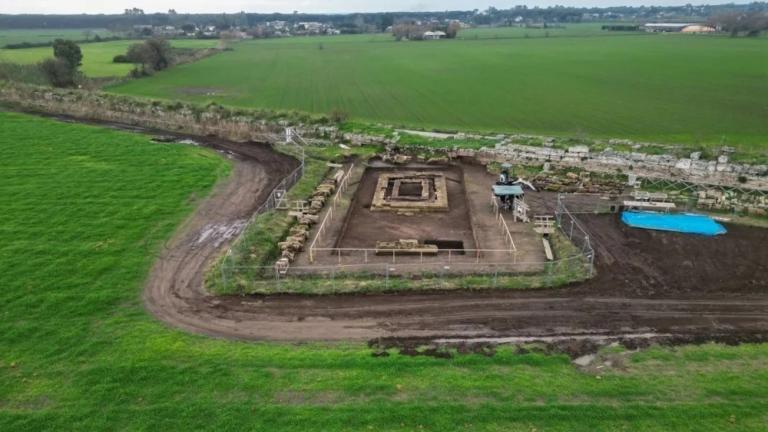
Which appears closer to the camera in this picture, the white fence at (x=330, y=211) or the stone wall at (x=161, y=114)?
the white fence at (x=330, y=211)

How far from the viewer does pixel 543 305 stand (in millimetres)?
21859

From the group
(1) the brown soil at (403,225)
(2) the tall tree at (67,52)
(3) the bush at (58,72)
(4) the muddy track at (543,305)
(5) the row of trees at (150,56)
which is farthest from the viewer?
(5) the row of trees at (150,56)

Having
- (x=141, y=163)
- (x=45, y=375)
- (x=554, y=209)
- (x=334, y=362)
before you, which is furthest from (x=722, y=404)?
(x=141, y=163)

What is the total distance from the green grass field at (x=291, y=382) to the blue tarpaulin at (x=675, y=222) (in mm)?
10771

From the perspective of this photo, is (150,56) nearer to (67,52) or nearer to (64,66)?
(67,52)

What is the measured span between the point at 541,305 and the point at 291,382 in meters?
10.8

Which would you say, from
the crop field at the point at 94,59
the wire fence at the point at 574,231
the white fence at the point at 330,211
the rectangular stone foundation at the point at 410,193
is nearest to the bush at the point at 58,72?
the crop field at the point at 94,59

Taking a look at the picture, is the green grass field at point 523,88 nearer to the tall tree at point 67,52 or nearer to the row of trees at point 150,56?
the row of trees at point 150,56

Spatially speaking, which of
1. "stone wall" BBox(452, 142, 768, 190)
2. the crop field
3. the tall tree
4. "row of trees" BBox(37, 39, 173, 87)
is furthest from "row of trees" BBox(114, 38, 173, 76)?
"stone wall" BBox(452, 142, 768, 190)

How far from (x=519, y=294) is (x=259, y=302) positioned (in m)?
11.2

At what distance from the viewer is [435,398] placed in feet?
53.9

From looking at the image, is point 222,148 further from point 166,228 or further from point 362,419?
point 362,419

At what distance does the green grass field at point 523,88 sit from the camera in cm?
5188

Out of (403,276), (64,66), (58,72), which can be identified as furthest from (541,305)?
(64,66)
